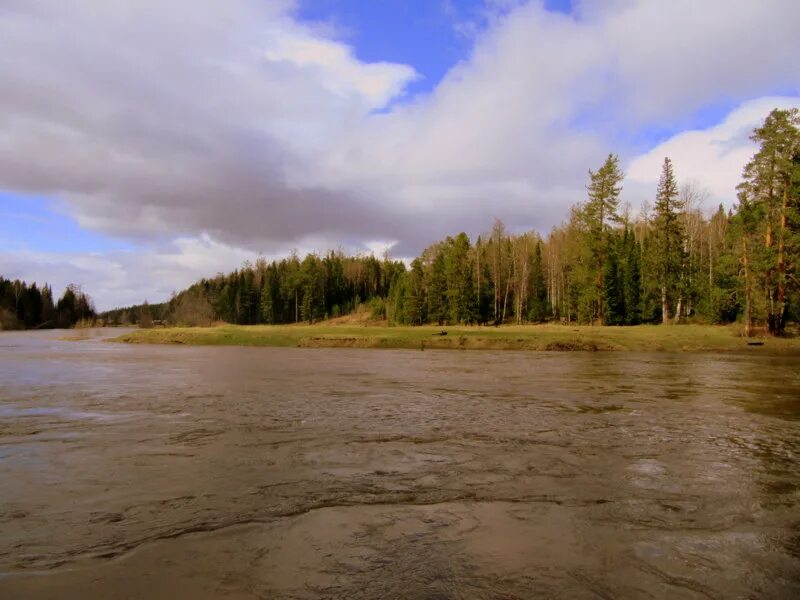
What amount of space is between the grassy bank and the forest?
183 inches

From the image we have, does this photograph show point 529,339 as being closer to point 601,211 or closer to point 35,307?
point 601,211

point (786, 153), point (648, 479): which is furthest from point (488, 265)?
point (648, 479)

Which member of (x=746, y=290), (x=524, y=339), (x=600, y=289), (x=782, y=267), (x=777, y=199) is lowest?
(x=524, y=339)

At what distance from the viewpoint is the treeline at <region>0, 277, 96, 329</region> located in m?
140

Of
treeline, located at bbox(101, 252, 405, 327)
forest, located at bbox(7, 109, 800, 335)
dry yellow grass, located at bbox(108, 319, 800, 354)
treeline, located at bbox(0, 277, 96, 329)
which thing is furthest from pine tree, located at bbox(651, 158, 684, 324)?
treeline, located at bbox(0, 277, 96, 329)

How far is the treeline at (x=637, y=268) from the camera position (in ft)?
149

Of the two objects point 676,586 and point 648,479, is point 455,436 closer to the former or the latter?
point 648,479

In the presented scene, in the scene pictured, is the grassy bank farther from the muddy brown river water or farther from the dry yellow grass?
the muddy brown river water

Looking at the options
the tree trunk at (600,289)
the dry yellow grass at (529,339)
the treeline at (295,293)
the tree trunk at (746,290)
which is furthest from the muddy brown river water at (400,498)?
the treeline at (295,293)

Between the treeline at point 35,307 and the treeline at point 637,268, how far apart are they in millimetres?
57986

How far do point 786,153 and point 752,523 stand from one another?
49721 mm

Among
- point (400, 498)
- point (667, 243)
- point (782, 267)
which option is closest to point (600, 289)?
point (667, 243)

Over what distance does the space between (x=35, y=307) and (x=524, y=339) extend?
15637cm

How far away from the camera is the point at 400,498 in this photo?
7961mm
